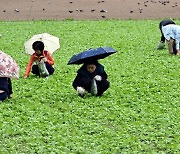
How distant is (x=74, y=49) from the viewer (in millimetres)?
12992

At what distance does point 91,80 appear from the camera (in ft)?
27.5

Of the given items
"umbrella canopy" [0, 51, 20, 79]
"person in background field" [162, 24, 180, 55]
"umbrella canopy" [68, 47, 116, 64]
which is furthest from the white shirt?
"umbrella canopy" [0, 51, 20, 79]

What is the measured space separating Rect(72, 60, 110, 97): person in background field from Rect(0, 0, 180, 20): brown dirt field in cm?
1069

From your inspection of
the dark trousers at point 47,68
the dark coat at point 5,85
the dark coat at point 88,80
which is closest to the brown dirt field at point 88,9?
the dark trousers at point 47,68

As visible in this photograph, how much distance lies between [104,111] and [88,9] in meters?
13.5

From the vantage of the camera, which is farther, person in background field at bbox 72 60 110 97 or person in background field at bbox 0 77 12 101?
person in background field at bbox 72 60 110 97

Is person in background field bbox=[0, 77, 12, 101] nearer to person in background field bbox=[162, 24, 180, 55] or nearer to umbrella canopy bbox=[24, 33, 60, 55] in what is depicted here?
umbrella canopy bbox=[24, 33, 60, 55]

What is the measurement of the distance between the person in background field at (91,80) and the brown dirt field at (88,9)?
10694mm

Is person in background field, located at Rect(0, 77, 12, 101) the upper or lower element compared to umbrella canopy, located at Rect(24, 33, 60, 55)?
lower

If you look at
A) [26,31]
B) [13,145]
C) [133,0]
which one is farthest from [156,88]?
[133,0]

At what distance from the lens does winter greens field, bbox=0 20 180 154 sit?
6.34m

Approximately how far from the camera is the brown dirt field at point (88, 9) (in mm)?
19484

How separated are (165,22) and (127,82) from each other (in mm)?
3223

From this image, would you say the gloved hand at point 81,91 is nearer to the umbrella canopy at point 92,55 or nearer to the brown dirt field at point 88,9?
the umbrella canopy at point 92,55
